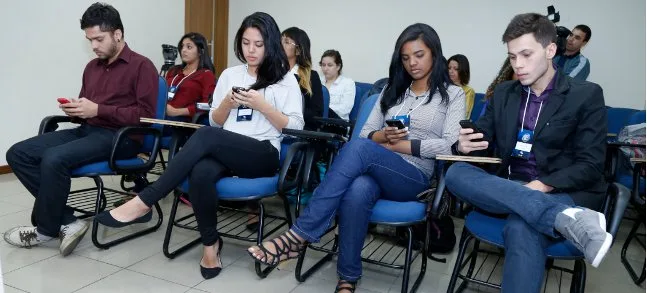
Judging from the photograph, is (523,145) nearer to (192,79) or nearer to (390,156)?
(390,156)

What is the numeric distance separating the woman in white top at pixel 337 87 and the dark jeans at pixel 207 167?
6.64 feet

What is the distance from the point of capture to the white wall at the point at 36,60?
12.0 feet

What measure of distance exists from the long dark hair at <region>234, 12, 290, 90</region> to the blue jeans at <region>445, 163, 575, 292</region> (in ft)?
3.79

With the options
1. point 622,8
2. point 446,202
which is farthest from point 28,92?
point 622,8

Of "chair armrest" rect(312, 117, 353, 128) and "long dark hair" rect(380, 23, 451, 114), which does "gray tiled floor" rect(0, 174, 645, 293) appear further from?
"long dark hair" rect(380, 23, 451, 114)

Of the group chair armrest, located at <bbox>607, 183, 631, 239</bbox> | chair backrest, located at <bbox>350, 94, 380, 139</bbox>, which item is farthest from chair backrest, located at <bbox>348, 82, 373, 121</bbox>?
chair armrest, located at <bbox>607, 183, 631, 239</bbox>

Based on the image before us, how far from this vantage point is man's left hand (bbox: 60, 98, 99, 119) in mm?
2299

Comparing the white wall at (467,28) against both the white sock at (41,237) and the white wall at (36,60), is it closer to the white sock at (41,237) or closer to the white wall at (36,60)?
the white wall at (36,60)

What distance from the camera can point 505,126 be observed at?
188 cm

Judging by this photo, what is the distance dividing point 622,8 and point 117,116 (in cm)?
459

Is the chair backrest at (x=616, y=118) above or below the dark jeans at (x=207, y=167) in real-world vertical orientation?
above

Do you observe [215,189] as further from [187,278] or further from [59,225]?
[59,225]

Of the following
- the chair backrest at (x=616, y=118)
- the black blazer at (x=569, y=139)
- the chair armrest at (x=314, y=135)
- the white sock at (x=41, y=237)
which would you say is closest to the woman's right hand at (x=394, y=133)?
the chair armrest at (x=314, y=135)

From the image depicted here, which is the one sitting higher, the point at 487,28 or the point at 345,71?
the point at 487,28
